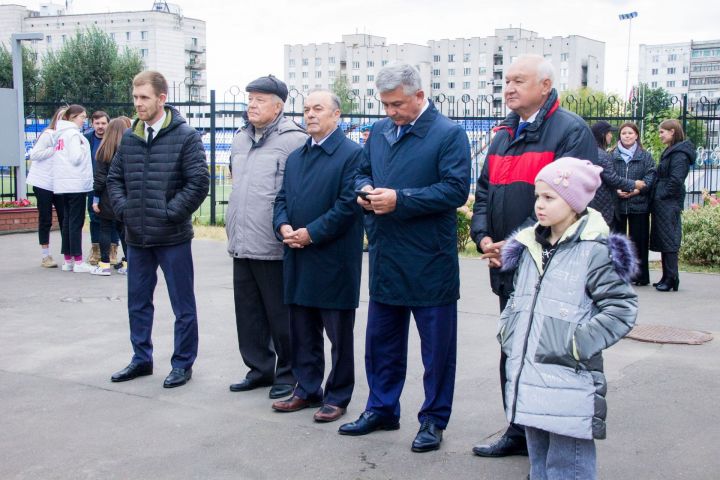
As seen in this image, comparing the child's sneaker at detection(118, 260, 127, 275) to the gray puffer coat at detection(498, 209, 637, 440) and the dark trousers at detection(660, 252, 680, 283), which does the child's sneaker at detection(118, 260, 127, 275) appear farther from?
the gray puffer coat at detection(498, 209, 637, 440)

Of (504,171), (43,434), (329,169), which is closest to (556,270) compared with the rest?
(504,171)

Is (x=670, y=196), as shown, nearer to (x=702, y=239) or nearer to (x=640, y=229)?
(x=640, y=229)

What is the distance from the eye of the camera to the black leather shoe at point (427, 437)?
4465 mm

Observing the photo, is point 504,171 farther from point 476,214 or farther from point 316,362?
point 316,362

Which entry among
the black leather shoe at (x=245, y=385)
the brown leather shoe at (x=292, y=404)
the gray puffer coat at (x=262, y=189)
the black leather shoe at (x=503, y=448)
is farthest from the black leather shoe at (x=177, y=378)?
the black leather shoe at (x=503, y=448)

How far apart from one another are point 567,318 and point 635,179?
6712mm

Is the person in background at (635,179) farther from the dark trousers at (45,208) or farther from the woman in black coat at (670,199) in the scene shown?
the dark trousers at (45,208)

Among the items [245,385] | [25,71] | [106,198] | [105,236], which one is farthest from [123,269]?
[25,71]

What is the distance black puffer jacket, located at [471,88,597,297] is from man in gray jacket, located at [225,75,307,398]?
152 cm

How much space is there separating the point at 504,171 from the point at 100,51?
40.5m

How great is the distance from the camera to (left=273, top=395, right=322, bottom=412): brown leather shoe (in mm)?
5145

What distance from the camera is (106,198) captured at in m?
9.59

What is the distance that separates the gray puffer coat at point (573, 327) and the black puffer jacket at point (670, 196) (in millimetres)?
6400

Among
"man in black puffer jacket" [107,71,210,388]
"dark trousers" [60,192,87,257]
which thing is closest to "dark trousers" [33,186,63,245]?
"dark trousers" [60,192,87,257]
